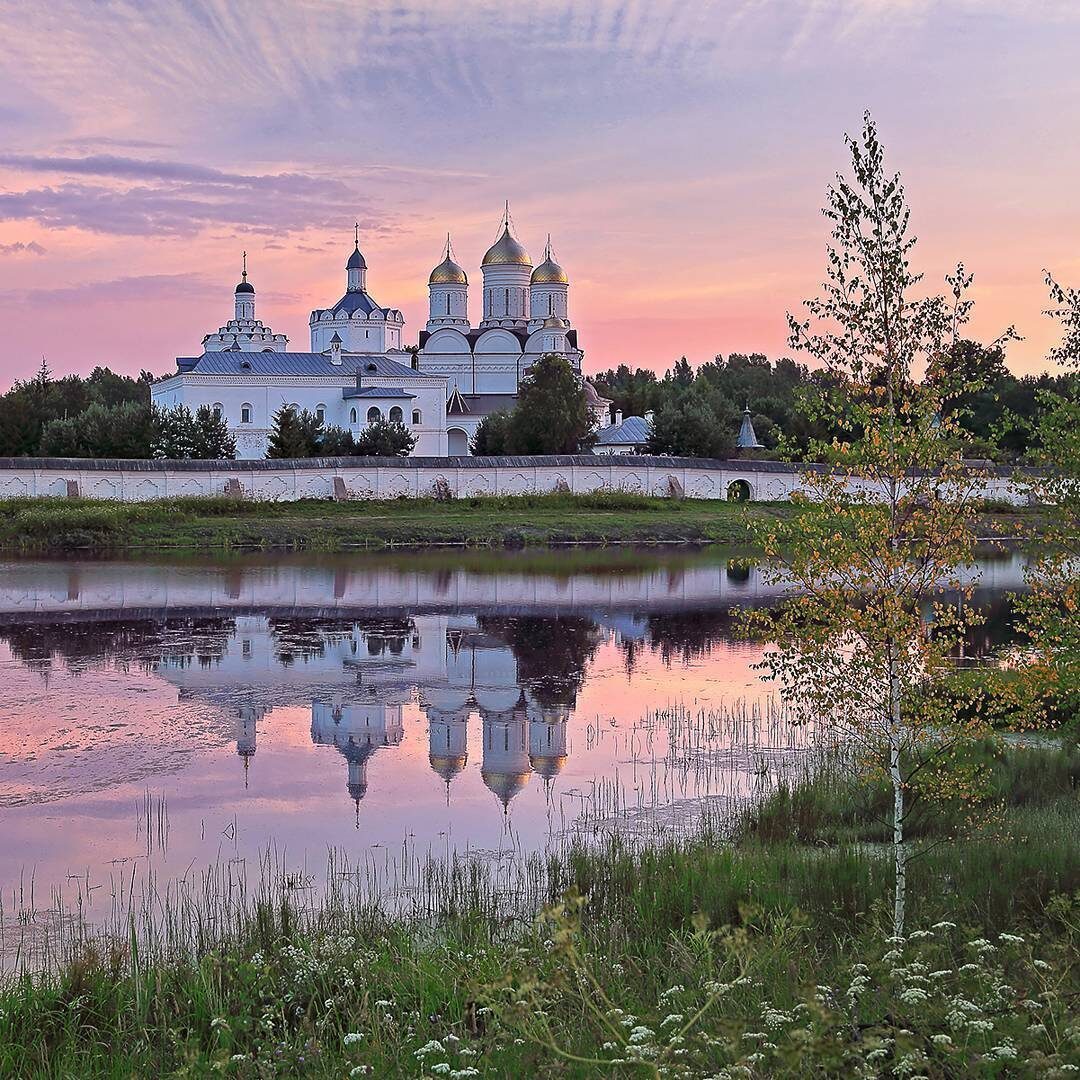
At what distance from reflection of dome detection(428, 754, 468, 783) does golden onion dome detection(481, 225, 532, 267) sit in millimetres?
59541

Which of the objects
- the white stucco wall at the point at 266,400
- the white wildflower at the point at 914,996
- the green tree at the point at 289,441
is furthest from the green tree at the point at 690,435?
the white wildflower at the point at 914,996

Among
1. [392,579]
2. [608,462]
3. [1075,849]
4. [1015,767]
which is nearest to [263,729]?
[1015,767]

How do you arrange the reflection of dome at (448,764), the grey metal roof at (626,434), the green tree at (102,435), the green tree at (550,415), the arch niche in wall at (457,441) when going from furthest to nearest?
the arch niche in wall at (457,441) → the grey metal roof at (626,434) → the green tree at (550,415) → the green tree at (102,435) → the reflection of dome at (448,764)

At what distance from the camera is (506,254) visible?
67.6 meters

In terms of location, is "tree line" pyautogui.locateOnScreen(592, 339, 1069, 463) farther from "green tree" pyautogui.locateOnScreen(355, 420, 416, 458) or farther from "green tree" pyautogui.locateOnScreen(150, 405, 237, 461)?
"green tree" pyautogui.locateOnScreen(150, 405, 237, 461)

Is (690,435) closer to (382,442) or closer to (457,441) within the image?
(382,442)

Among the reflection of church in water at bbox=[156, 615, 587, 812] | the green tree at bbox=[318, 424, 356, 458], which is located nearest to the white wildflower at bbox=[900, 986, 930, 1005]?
the reflection of church in water at bbox=[156, 615, 587, 812]

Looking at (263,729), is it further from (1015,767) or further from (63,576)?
(63,576)

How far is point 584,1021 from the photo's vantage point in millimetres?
4078

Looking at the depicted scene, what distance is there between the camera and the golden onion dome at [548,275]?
66.9 metres

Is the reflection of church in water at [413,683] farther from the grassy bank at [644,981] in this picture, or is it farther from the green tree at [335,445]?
the green tree at [335,445]

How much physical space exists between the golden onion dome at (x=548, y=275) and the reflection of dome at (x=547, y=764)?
5866 centimetres

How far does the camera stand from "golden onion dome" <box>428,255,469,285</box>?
6744cm

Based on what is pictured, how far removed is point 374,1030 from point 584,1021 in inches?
26.1
